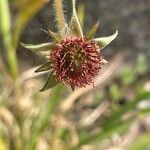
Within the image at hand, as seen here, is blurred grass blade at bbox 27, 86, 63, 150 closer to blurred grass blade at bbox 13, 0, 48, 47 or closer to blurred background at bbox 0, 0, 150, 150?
blurred background at bbox 0, 0, 150, 150

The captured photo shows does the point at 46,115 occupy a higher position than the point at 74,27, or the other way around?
the point at 74,27

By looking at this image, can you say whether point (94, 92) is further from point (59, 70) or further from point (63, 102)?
point (59, 70)

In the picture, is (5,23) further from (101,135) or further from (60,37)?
(60,37)

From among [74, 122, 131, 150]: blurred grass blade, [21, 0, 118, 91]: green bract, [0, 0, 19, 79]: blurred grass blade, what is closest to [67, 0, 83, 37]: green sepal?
[21, 0, 118, 91]: green bract

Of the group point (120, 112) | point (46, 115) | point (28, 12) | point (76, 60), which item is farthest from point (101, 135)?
point (76, 60)

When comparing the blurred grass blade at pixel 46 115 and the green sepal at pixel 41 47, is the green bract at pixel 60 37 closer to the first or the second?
the green sepal at pixel 41 47

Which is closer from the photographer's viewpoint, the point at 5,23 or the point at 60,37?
the point at 60,37

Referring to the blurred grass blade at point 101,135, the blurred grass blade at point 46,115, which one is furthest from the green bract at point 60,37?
the blurred grass blade at point 101,135
